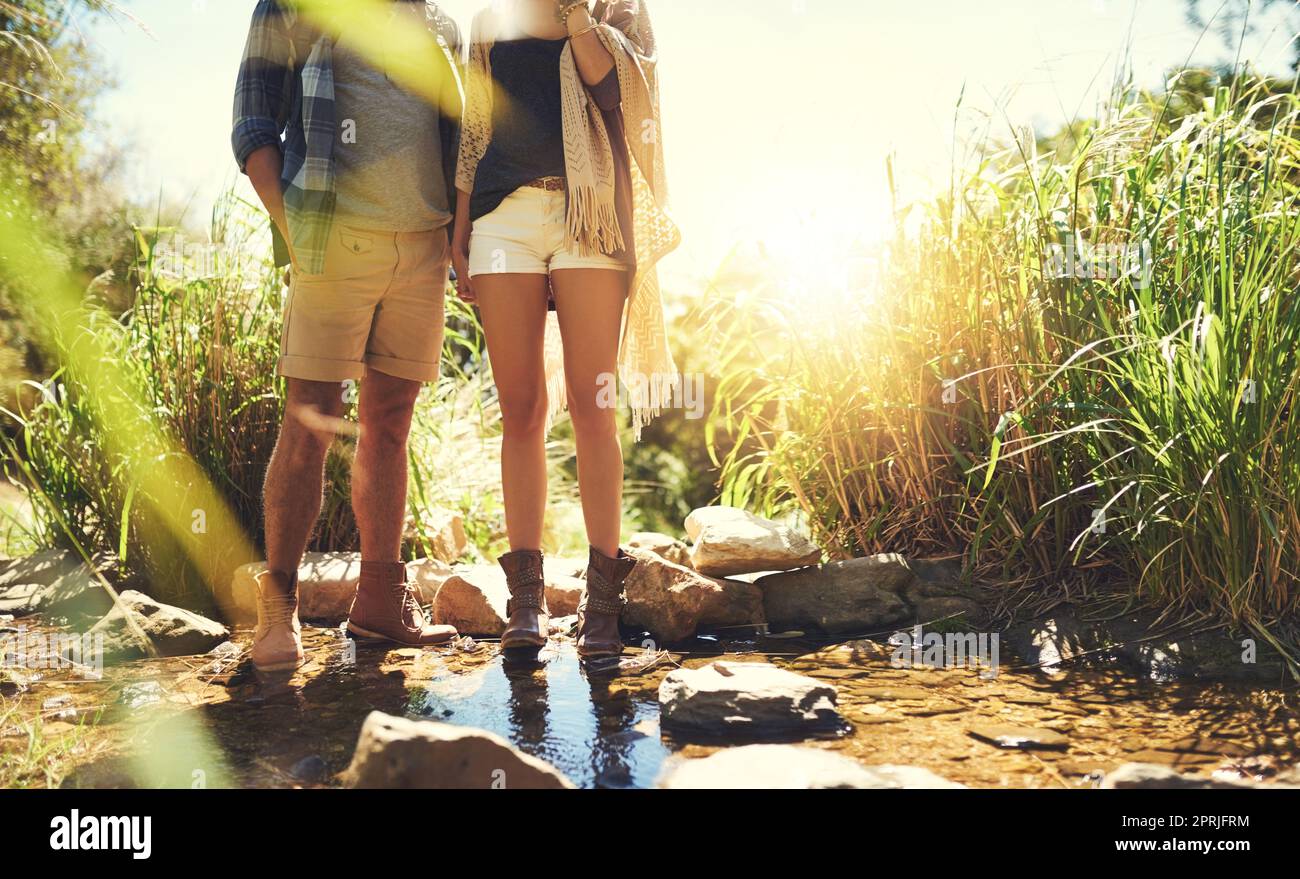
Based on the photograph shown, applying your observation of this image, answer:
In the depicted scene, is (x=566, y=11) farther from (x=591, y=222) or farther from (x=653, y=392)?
(x=653, y=392)

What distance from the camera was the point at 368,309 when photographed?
282 centimetres

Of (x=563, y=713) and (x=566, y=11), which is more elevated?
(x=566, y=11)

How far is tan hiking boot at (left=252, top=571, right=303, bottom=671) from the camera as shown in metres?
2.73

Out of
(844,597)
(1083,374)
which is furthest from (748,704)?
(1083,374)

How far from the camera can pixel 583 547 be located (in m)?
5.61

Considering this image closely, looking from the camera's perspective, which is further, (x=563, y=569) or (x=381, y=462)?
(x=563, y=569)

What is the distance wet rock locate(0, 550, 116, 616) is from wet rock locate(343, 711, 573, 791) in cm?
224

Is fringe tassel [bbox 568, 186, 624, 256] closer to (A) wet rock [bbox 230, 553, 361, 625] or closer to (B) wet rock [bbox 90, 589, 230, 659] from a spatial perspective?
(A) wet rock [bbox 230, 553, 361, 625]

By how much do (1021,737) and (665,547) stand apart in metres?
1.74

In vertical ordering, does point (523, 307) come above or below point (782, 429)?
above

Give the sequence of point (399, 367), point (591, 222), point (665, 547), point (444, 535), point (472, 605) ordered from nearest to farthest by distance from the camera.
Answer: point (591, 222) → point (399, 367) → point (472, 605) → point (665, 547) → point (444, 535)
